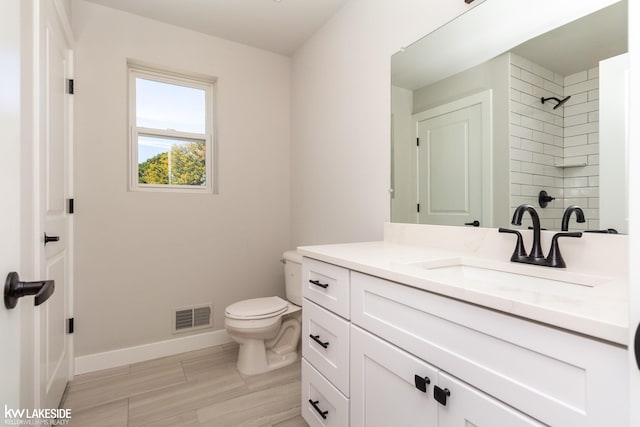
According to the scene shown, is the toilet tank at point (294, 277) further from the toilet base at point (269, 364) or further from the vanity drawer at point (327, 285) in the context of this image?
the vanity drawer at point (327, 285)

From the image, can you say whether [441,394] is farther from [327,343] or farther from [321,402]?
[321,402]

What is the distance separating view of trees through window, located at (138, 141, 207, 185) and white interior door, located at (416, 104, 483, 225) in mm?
1780

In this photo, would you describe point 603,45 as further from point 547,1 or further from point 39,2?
point 39,2

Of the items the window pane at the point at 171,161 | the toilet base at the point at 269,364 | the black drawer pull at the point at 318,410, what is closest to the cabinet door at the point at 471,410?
the black drawer pull at the point at 318,410

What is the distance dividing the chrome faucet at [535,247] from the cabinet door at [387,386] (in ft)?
1.83

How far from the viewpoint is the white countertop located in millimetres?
547

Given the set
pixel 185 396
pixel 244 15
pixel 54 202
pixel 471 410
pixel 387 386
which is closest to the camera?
pixel 471 410

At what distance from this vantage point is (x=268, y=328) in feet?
6.60

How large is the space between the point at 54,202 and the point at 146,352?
1265mm

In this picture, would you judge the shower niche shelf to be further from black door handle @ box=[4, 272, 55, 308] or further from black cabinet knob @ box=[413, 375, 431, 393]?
black door handle @ box=[4, 272, 55, 308]

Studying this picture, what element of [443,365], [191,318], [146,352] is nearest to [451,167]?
[443,365]

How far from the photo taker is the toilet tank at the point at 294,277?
2266mm

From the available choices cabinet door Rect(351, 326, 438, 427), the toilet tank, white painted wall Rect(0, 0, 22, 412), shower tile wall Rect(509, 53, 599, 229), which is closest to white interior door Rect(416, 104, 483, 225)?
shower tile wall Rect(509, 53, 599, 229)

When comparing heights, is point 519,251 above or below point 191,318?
above
